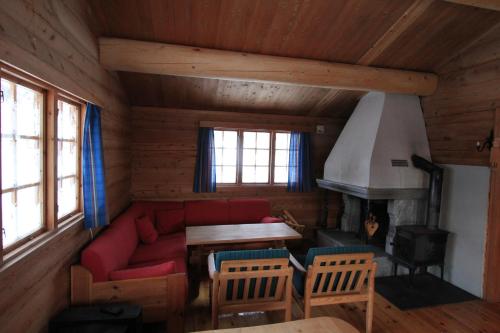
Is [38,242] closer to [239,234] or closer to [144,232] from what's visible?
[144,232]

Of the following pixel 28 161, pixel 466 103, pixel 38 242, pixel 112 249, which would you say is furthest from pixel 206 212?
pixel 466 103

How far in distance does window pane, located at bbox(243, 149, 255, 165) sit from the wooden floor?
2.35 metres

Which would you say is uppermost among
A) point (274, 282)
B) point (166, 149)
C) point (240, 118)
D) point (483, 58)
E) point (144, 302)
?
point (483, 58)

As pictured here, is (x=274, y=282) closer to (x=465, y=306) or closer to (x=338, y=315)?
(x=338, y=315)

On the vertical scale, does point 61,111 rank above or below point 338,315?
above

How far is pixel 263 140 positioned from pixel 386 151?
1.98 meters

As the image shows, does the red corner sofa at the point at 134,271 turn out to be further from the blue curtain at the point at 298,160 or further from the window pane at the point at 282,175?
the blue curtain at the point at 298,160

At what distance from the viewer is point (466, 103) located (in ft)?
10.9

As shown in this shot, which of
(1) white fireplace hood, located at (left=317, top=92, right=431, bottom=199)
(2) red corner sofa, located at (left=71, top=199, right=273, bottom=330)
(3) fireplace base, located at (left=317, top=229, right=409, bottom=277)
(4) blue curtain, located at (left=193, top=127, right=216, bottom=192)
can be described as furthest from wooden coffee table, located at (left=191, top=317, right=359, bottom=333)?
(4) blue curtain, located at (left=193, top=127, right=216, bottom=192)

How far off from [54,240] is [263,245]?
2.28 meters

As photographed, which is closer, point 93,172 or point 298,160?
point 93,172

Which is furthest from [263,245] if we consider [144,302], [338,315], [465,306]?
[465,306]

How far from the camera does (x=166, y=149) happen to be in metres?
4.43

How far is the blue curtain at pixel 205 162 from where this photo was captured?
14.6ft
